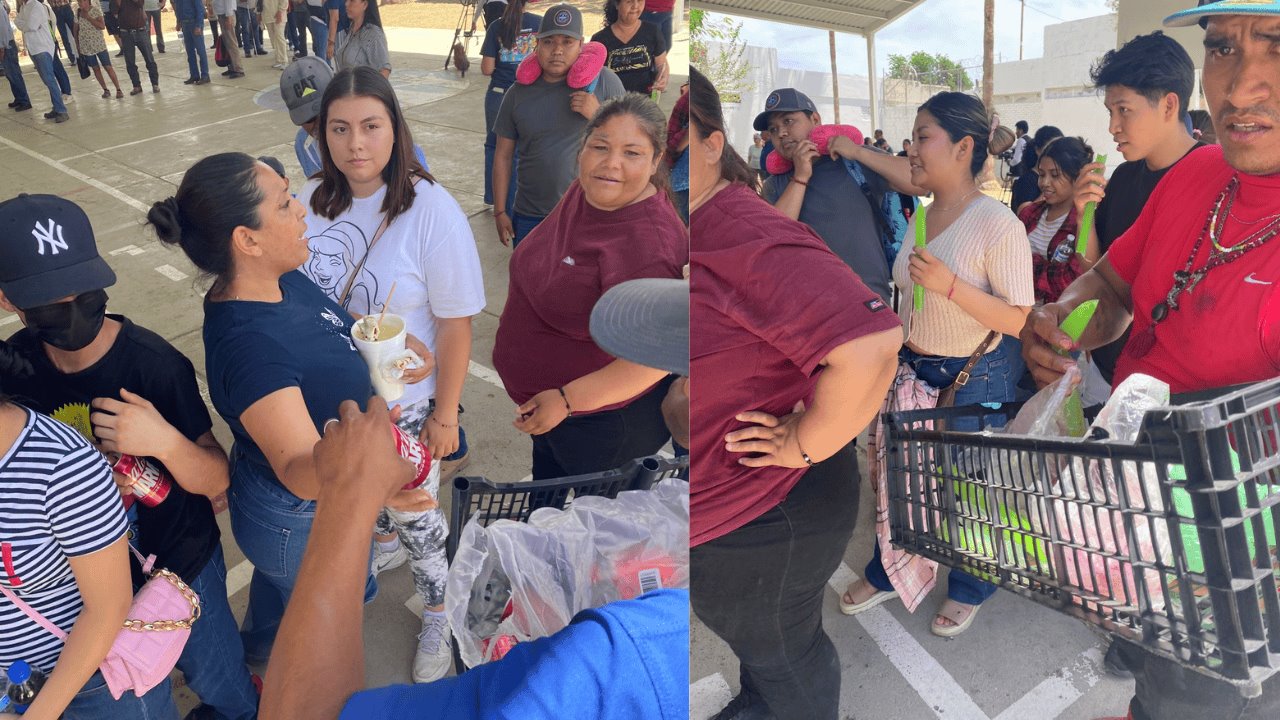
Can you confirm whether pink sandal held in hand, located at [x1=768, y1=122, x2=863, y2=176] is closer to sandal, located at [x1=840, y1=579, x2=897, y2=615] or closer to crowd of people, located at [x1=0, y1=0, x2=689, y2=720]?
crowd of people, located at [x1=0, y1=0, x2=689, y2=720]

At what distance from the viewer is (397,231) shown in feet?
4.75

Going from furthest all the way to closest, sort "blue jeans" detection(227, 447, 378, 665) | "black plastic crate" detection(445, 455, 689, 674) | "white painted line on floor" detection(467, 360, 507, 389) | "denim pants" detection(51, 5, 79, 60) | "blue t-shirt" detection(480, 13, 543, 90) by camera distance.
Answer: "denim pants" detection(51, 5, 79, 60)
"white painted line on floor" detection(467, 360, 507, 389)
"blue jeans" detection(227, 447, 378, 665)
"black plastic crate" detection(445, 455, 689, 674)
"blue t-shirt" detection(480, 13, 543, 90)

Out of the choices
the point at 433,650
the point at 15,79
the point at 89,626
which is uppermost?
the point at 15,79

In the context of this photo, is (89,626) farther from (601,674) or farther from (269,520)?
Answer: (601,674)

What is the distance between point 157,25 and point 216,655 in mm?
6153

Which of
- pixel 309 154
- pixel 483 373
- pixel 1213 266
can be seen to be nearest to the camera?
pixel 1213 266

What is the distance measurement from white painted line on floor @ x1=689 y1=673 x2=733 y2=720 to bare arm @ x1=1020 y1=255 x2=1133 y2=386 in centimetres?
35

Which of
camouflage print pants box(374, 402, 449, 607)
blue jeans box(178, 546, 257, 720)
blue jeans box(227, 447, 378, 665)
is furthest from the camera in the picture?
camouflage print pants box(374, 402, 449, 607)

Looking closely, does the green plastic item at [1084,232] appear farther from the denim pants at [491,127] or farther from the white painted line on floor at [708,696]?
the denim pants at [491,127]

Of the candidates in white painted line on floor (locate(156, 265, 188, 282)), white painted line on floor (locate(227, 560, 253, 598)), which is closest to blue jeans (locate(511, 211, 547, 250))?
white painted line on floor (locate(227, 560, 253, 598))

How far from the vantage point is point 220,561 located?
1.51m

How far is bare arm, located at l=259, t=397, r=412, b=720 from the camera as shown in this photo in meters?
0.64

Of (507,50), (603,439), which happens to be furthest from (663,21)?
(603,439)

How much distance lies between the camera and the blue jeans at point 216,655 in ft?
4.71
